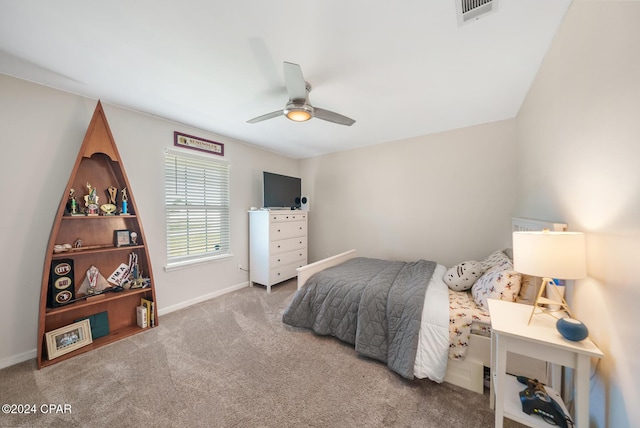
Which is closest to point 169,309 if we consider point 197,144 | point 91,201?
point 91,201

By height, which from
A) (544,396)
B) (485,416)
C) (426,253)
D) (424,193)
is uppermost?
(424,193)

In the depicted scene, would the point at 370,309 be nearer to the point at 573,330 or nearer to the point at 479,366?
the point at 479,366

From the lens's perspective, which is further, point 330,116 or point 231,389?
point 330,116

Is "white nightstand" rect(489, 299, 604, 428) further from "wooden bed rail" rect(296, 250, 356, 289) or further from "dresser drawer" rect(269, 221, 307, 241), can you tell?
"dresser drawer" rect(269, 221, 307, 241)

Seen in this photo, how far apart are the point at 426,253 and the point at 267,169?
3027 mm

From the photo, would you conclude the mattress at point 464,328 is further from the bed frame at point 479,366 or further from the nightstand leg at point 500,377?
the nightstand leg at point 500,377

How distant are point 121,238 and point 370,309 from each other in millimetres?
2645

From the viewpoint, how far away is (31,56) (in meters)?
1.59

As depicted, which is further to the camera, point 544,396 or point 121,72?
point 121,72

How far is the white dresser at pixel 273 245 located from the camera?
3459mm

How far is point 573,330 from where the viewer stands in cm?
98

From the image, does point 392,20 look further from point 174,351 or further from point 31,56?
point 174,351

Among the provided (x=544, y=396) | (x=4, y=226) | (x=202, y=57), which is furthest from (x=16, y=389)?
(x=544, y=396)

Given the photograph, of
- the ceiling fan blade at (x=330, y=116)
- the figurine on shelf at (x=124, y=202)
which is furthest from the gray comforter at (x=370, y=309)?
the figurine on shelf at (x=124, y=202)
